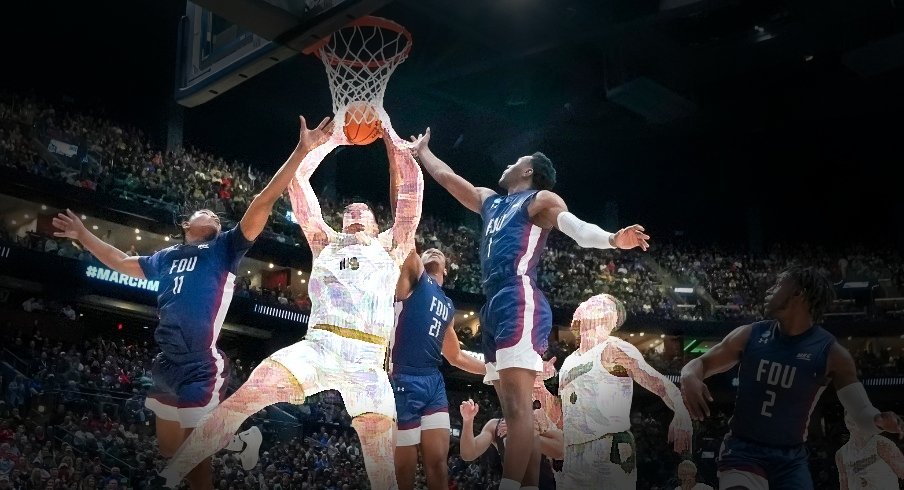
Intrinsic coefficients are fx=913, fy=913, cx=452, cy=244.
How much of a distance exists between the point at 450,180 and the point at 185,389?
2167 millimetres

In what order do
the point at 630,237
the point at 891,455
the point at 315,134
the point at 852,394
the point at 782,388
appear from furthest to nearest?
1. the point at 891,455
2. the point at 315,134
3. the point at 630,237
4. the point at 782,388
5. the point at 852,394

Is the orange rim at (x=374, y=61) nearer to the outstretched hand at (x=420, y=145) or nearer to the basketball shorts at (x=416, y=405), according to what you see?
the outstretched hand at (x=420, y=145)

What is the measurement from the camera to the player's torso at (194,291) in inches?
229

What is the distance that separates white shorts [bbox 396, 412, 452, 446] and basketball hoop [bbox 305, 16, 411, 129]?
2.03m

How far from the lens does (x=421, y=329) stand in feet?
21.2

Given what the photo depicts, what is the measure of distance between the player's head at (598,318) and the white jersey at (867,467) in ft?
7.57

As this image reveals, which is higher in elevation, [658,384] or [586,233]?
[586,233]

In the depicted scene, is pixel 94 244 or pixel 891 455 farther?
pixel 891 455

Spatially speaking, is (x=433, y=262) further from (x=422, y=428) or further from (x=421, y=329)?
(x=422, y=428)

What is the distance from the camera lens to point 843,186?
2211 centimetres

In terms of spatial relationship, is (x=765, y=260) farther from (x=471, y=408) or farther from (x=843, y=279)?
(x=471, y=408)

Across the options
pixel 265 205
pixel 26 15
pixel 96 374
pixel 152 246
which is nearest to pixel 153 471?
pixel 96 374

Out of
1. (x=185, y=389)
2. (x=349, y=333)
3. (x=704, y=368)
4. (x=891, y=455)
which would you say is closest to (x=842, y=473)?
(x=891, y=455)

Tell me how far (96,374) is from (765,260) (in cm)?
1514
